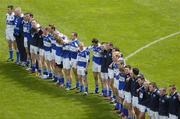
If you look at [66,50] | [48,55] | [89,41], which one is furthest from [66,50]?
[89,41]

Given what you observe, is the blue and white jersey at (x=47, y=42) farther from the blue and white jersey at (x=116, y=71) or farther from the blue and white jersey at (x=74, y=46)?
the blue and white jersey at (x=116, y=71)

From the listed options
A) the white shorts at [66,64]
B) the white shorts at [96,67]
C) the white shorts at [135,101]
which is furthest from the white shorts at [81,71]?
the white shorts at [135,101]

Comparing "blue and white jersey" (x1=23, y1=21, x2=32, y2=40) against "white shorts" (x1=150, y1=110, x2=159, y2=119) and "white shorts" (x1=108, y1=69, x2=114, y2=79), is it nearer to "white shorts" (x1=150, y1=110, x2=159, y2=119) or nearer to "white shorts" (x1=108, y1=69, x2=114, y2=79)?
"white shorts" (x1=108, y1=69, x2=114, y2=79)

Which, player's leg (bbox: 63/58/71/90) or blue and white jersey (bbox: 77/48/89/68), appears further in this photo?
player's leg (bbox: 63/58/71/90)

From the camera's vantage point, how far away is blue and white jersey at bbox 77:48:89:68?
26.1 m

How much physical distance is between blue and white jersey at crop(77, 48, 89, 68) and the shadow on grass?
4.35 ft

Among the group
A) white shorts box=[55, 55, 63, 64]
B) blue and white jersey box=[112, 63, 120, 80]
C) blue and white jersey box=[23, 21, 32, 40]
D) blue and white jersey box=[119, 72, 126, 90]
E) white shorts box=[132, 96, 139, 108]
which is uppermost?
blue and white jersey box=[23, 21, 32, 40]

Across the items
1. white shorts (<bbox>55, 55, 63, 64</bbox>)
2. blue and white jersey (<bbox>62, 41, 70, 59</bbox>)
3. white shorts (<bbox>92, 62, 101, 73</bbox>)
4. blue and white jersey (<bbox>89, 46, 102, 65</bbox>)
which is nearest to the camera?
blue and white jersey (<bbox>89, 46, 102, 65</bbox>)

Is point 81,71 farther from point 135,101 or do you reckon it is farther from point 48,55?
point 135,101

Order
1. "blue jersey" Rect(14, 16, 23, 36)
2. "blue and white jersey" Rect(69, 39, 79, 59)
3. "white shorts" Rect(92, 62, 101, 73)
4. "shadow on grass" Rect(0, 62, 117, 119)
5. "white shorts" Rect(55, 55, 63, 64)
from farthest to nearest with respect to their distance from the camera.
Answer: "blue jersey" Rect(14, 16, 23, 36), "white shorts" Rect(55, 55, 63, 64), "blue and white jersey" Rect(69, 39, 79, 59), "white shorts" Rect(92, 62, 101, 73), "shadow on grass" Rect(0, 62, 117, 119)

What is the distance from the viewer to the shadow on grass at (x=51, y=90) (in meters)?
24.8

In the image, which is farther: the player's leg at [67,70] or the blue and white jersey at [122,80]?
the player's leg at [67,70]

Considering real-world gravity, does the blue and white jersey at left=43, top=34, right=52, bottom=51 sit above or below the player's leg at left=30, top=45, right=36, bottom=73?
above

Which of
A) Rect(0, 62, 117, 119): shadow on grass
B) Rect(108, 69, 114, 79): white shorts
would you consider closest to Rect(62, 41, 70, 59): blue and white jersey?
Rect(0, 62, 117, 119): shadow on grass
